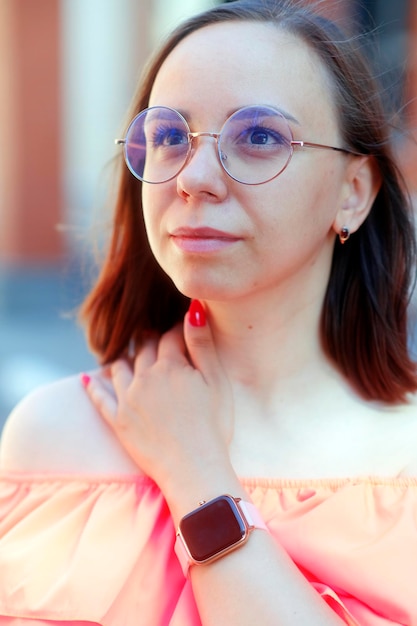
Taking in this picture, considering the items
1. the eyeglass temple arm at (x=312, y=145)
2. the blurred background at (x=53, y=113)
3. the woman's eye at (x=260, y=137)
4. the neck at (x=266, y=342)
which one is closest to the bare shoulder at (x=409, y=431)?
the neck at (x=266, y=342)

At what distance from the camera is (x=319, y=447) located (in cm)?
191

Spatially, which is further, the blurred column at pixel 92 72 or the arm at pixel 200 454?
the blurred column at pixel 92 72

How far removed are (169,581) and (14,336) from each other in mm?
6833

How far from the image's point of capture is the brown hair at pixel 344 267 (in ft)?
6.31

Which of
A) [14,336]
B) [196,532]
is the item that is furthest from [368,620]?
Result: [14,336]

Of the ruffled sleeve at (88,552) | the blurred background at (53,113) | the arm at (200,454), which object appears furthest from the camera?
the blurred background at (53,113)

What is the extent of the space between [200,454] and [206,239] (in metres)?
0.44

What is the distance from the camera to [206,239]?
1762 millimetres

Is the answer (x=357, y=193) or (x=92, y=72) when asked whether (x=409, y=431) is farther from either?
(x=92, y=72)

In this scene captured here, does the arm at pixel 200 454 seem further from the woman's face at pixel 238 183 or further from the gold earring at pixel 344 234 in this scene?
the gold earring at pixel 344 234

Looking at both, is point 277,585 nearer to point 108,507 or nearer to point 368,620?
point 368,620

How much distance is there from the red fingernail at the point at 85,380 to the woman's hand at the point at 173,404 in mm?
11

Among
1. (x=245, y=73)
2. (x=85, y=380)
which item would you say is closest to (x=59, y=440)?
(x=85, y=380)

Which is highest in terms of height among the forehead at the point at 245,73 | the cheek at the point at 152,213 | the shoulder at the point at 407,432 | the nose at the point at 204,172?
the forehead at the point at 245,73
